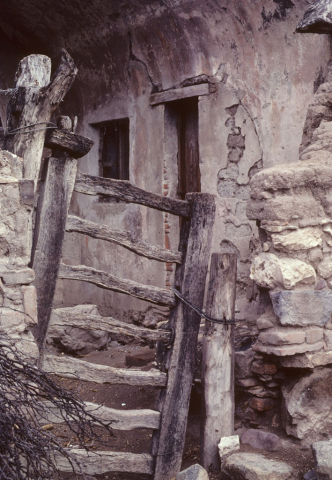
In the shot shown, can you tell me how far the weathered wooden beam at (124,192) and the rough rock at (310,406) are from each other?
1.30 meters

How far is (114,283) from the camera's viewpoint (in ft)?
11.1

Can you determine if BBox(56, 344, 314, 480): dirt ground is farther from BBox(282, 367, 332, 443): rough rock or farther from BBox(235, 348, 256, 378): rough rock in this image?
BBox(235, 348, 256, 378): rough rock

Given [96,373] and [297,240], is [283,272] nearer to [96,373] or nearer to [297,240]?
[297,240]

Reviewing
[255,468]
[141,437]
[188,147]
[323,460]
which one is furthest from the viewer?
[188,147]

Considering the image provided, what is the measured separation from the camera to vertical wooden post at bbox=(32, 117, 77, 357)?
3.13 m

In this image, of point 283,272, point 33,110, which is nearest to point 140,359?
point 283,272

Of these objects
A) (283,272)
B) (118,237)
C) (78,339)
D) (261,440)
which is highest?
(118,237)

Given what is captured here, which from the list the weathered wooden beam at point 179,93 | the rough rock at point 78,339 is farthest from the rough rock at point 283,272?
the weathered wooden beam at point 179,93

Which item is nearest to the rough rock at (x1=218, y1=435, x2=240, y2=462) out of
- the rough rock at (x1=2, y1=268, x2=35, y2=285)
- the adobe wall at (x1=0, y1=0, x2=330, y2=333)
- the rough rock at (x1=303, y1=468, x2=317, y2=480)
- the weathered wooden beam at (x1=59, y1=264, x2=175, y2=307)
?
the rough rock at (x1=303, y1=468, x2=317, y2=480)

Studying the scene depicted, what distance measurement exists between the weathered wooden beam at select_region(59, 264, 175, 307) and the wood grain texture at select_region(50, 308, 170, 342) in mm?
188

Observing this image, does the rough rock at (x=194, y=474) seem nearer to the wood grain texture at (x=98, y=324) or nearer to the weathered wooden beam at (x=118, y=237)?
the wood grain texture at (x=98, y=324)

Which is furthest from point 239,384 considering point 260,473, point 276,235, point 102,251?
point 102,251

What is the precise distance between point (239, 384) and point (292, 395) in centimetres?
39

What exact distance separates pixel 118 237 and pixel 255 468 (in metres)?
1.52
